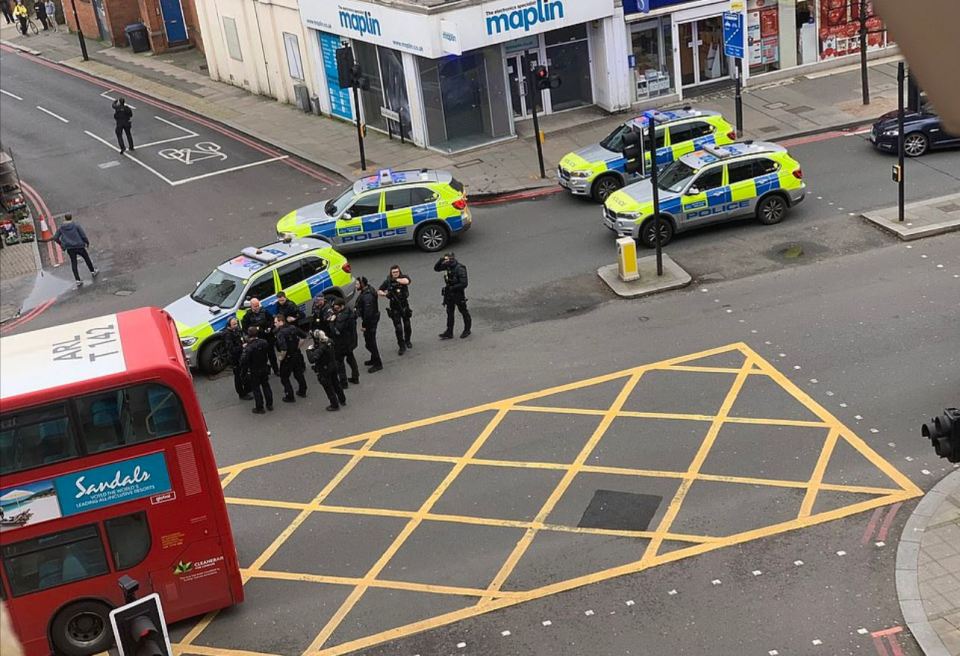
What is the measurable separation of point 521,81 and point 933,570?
22946 mm

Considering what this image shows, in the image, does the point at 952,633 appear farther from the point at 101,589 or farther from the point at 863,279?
the point at 863,279

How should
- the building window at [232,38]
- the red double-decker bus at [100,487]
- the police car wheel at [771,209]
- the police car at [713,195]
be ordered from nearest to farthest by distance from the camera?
the red double-decker bus at [100,487] → the police car at [713,195] → the police car wheel at [771,209] → the building window at [232,38]

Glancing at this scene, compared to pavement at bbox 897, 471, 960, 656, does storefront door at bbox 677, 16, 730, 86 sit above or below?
above

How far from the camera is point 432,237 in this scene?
82.7 ft

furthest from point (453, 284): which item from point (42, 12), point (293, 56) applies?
point (42, 12)

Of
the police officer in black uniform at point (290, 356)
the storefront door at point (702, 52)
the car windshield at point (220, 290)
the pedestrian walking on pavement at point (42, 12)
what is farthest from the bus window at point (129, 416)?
the pedestrian walking on pavement at point (42, 12)

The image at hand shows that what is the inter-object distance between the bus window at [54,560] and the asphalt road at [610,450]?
1.68 metres

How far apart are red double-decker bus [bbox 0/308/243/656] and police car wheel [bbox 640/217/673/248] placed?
1245cm

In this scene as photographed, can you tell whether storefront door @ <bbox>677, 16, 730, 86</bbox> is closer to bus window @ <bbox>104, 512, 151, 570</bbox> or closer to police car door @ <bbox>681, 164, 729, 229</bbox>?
police car door @ <bbox>681, 164, 729, 229</bbox>

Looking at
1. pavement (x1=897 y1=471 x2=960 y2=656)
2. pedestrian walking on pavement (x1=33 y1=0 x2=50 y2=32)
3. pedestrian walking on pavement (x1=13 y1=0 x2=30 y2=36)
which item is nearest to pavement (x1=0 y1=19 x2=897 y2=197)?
pavement (x1=897 y1=471 x2=960 y2=656)

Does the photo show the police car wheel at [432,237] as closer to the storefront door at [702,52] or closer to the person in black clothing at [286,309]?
the person in black clothing at [286,309]

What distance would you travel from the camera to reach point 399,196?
984 inches

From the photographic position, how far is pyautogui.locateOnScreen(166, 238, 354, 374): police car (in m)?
20.6

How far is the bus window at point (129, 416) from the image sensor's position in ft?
41.3
